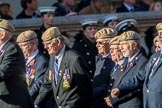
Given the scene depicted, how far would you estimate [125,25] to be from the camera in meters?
17.5

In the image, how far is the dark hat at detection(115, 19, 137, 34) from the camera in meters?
17.4

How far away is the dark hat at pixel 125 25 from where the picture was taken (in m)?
17.4

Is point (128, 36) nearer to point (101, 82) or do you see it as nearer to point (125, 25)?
point (101, 82)

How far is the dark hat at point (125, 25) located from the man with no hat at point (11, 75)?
254cm

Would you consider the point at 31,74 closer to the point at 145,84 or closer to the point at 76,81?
the point at 76,81

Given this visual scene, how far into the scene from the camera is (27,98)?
50.1 ft

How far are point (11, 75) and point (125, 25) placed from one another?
9.75 ft

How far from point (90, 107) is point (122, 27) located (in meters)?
2.04

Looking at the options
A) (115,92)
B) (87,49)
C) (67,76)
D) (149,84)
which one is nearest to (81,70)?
(67,76)

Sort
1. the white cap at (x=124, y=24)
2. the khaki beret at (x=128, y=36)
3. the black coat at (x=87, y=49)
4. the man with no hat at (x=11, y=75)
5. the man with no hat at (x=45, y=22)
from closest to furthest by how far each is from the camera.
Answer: the man with no hat at (x=11, y=75) < the khaki beret at (x=128, y=36) < the black coat at (x=87, y=49) < the white cap at (x=124, y=24) < the man with no hat at (x=45, y=22)

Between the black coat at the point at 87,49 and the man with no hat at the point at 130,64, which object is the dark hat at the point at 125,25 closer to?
the black coat at the point at 87,49

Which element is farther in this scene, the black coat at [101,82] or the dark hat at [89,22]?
the dark hat at [89,22]

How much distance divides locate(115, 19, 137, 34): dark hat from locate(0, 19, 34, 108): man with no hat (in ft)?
8.33

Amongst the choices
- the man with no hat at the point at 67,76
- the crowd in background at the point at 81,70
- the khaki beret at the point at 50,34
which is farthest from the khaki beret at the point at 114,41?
the khaki beret at the point at 50,34
